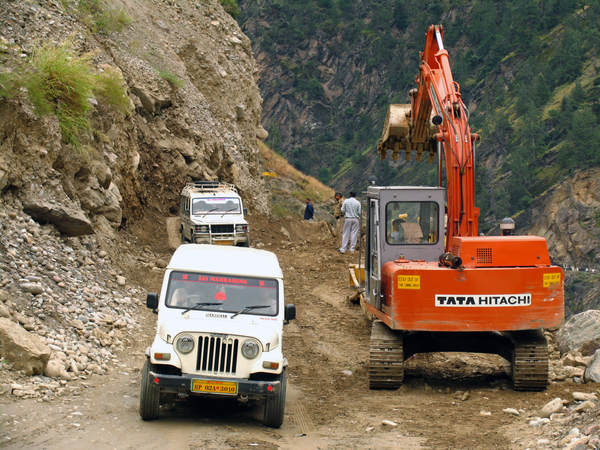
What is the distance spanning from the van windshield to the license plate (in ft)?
46.6

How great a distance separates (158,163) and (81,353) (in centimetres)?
1703

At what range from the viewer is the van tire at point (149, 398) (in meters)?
7.26

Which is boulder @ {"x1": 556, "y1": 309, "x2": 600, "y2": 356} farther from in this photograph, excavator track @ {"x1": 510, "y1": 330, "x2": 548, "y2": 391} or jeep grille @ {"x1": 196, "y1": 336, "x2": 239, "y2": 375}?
jeep grille @ {"x1": 196, "y1": 336, "x2": 239, "y2": 375}

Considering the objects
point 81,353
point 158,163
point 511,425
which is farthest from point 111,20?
point 511,425

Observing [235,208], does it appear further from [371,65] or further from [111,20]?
[371,65]

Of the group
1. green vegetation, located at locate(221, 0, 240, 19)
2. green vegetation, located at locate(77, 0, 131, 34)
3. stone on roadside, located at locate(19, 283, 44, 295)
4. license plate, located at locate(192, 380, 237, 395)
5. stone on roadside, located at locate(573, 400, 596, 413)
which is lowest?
stone on roadside, located at locate(573, 400, 596, 413)

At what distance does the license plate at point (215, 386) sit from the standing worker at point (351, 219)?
12.8 m

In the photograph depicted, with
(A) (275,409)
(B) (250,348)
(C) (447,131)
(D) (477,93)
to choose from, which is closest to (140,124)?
(C) (447,131)

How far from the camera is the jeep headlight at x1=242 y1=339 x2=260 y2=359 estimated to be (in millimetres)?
7461

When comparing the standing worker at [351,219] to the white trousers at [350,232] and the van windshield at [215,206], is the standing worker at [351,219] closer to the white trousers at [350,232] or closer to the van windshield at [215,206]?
the white trousers at [350,232]

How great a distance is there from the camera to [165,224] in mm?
24391

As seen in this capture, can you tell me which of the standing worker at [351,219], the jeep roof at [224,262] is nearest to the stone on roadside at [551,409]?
the jeep roof at [224,262]

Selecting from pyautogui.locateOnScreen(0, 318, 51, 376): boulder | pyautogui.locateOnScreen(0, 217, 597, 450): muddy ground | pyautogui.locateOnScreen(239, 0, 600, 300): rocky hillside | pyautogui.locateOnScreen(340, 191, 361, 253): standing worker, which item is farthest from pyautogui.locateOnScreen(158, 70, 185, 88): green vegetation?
pyautogui.locateOnScreen(239, 0, 600, 300): rocky hillside

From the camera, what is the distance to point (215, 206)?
21406 millimetres
